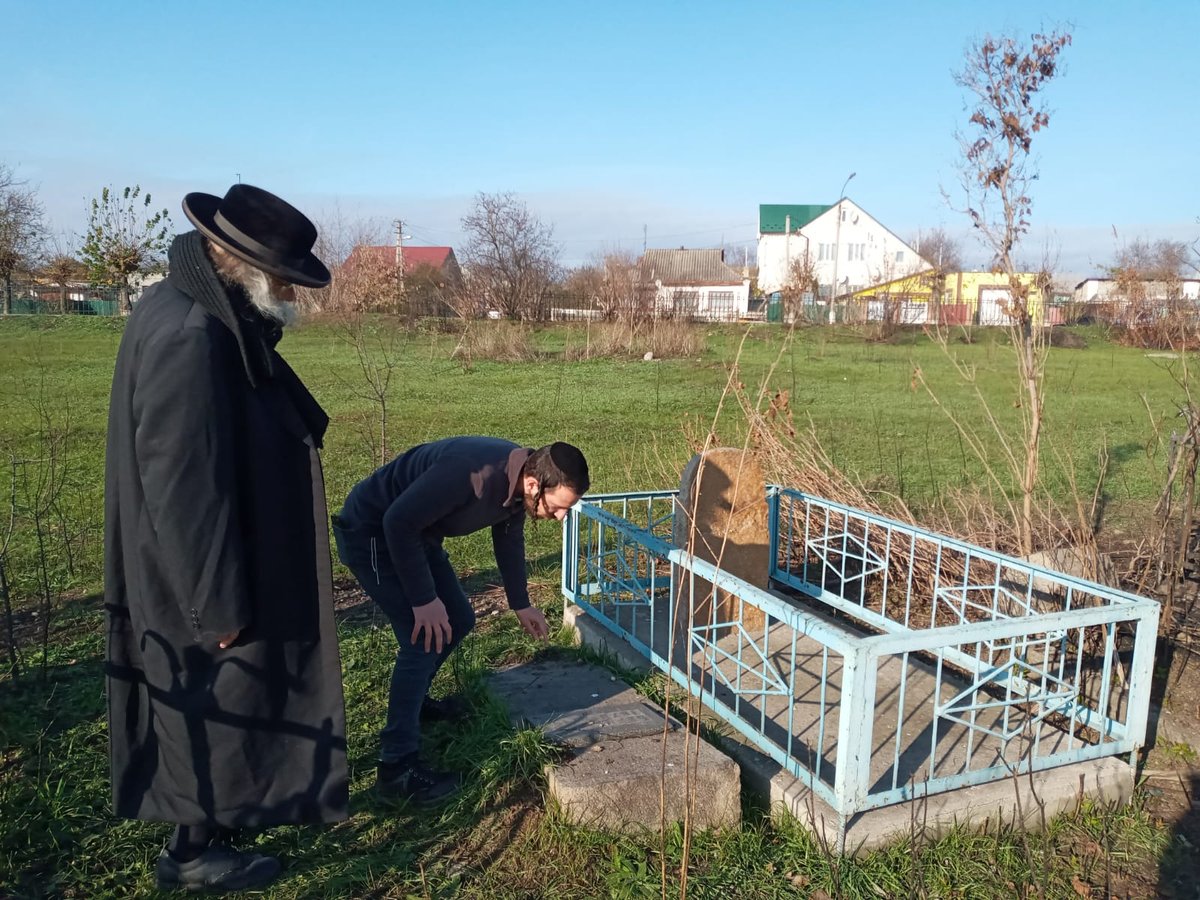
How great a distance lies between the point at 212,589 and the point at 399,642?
3.46ft

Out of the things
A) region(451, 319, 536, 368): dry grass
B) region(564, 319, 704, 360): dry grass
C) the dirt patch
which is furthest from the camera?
region(564, 319, 704, 360): dry grass

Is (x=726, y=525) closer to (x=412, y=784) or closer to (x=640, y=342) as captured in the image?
(x=412, y=784)

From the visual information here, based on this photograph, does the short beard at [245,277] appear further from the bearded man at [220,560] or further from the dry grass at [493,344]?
the dry grass at [493,344]

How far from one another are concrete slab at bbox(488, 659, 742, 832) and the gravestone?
93cm

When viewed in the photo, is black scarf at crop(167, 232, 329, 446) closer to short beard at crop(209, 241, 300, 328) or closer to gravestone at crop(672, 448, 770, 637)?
short beard at crop(209, 241, 300, 328)

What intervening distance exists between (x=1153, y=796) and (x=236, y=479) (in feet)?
11.2

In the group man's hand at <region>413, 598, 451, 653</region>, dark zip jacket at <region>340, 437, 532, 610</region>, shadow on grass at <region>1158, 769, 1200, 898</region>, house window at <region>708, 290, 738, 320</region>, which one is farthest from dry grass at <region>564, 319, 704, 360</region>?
shadow on grass at <region>1158, 769, 1200, 898</region>

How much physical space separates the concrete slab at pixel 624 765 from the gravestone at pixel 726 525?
36.7 inches

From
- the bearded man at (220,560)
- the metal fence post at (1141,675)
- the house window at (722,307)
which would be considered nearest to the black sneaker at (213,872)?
the bearded man at (220,560)

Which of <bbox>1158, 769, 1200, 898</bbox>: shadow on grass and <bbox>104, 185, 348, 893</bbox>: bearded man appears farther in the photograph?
<bbox>1158, 769, 1200, 898</bbox>: shadow on grass

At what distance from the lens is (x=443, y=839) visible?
3010 millimetres

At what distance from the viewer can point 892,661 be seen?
441 cm

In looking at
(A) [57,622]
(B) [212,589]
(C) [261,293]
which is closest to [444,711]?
(B) [212,589]

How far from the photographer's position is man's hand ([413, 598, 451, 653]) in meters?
3.09
